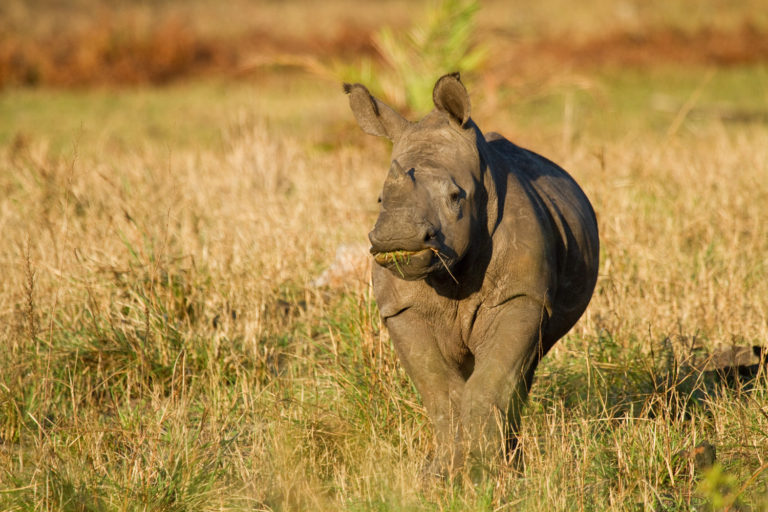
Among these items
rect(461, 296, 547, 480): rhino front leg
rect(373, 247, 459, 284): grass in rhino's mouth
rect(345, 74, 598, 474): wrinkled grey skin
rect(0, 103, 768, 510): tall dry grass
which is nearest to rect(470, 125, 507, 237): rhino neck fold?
rect(345, 74, 598, 474): wrinkled grey skin

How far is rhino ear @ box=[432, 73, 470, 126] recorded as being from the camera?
364cm

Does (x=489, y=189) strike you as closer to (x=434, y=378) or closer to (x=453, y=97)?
(x=453, y=97)

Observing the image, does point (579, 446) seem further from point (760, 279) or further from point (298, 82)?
point (298, 82)

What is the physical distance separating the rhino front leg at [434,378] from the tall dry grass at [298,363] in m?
0.16

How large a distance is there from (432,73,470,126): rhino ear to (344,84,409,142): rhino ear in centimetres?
26

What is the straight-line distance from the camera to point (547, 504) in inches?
140

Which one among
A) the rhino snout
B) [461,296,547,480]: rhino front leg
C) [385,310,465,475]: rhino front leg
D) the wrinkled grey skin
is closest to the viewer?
the rhino snout

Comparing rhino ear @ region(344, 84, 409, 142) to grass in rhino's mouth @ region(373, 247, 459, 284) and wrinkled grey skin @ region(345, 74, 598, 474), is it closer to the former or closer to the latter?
wrinkled grey skin @ region(345, 74, 598, 474)

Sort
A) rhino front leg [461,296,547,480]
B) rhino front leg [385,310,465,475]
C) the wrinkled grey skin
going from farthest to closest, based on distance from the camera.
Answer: rhino front leg [385,310,465,475]
rhino front leg [461,296,547,480]
the wrinkled grey skin

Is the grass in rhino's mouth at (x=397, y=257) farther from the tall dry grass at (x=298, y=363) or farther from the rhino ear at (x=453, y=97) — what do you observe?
the tall dry grass at (x=298, y=363)

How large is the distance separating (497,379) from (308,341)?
7.01 ft

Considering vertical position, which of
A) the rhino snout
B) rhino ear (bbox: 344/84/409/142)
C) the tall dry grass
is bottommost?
the tall dry grass

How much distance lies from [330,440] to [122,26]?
1997 cm

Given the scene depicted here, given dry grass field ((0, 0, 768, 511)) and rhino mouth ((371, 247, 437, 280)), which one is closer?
rhino mouth ((371, 247, 437, 280))
